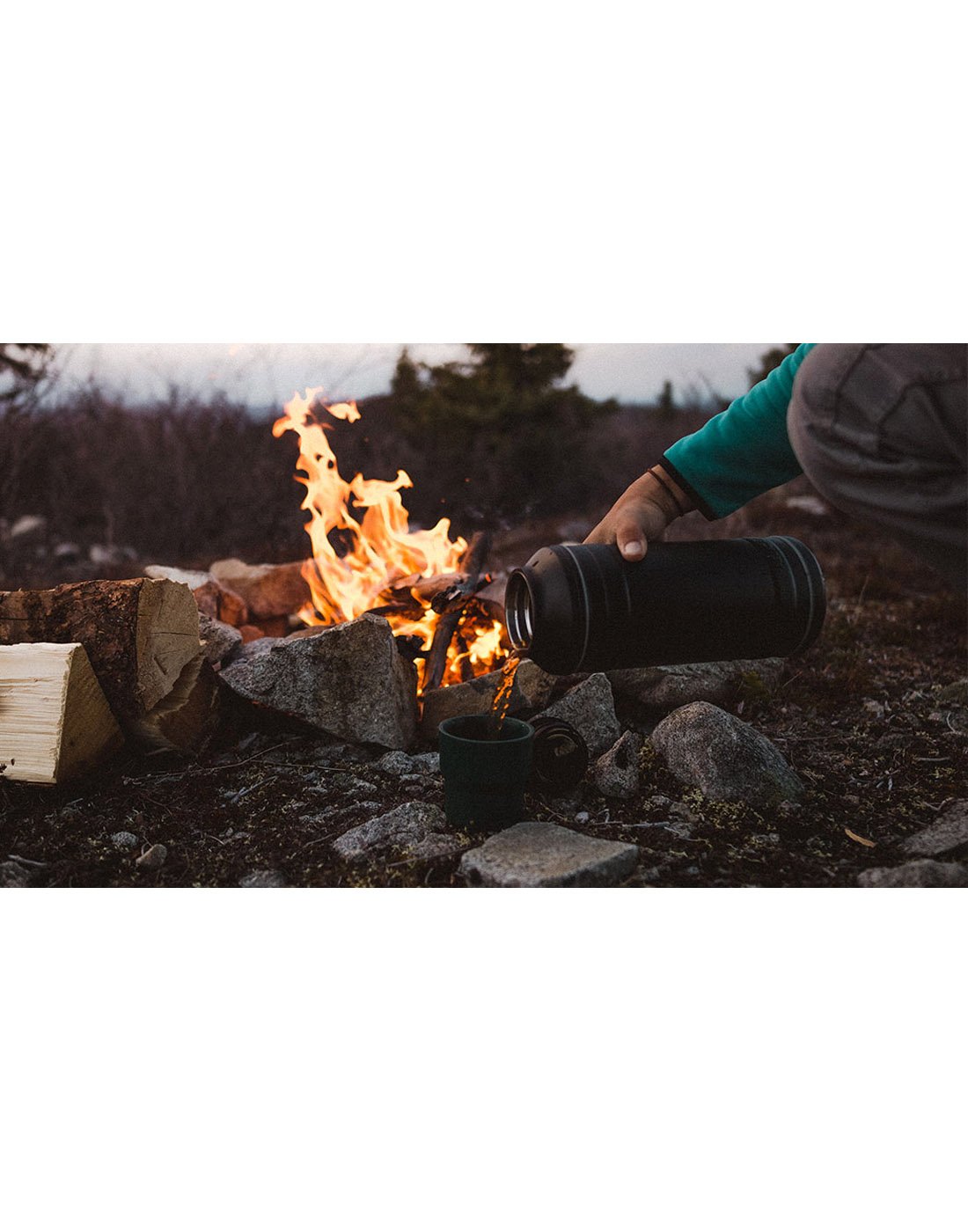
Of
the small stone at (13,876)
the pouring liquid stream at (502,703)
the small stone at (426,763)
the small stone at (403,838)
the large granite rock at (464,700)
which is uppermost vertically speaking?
the pouring liquid stream at (502,703)

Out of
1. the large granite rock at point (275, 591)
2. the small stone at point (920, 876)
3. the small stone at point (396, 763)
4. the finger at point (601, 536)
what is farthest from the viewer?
the large granite rock at point (275, 591)

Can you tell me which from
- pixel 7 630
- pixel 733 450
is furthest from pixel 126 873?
pixel 733 450

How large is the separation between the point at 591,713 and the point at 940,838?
1352 millimetres

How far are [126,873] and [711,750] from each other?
1984mm

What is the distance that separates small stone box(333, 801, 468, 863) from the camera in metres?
2.79

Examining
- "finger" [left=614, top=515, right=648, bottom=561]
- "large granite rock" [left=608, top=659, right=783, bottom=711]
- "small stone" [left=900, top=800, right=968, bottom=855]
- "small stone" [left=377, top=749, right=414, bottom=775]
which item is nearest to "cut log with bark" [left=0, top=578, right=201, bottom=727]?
"small stone" [left=377, top=749, right=414, bottom=775]

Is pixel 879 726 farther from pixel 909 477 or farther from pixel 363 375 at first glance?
pixel 363 375

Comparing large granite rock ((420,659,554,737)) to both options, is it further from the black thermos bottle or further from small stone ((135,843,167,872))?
small stone ((135,843,167,872))

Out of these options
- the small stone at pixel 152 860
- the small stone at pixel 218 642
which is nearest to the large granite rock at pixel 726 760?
the small stone at pixel 152 860

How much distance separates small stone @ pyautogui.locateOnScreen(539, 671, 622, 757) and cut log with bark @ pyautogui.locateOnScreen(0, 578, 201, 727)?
1522mm

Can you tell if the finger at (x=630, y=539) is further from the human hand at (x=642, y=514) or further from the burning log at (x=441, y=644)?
the burning log at (x=441, y=644)

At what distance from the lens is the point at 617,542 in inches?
109

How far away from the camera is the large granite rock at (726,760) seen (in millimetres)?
3160

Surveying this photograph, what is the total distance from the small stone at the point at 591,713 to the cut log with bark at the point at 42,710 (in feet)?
5.73
